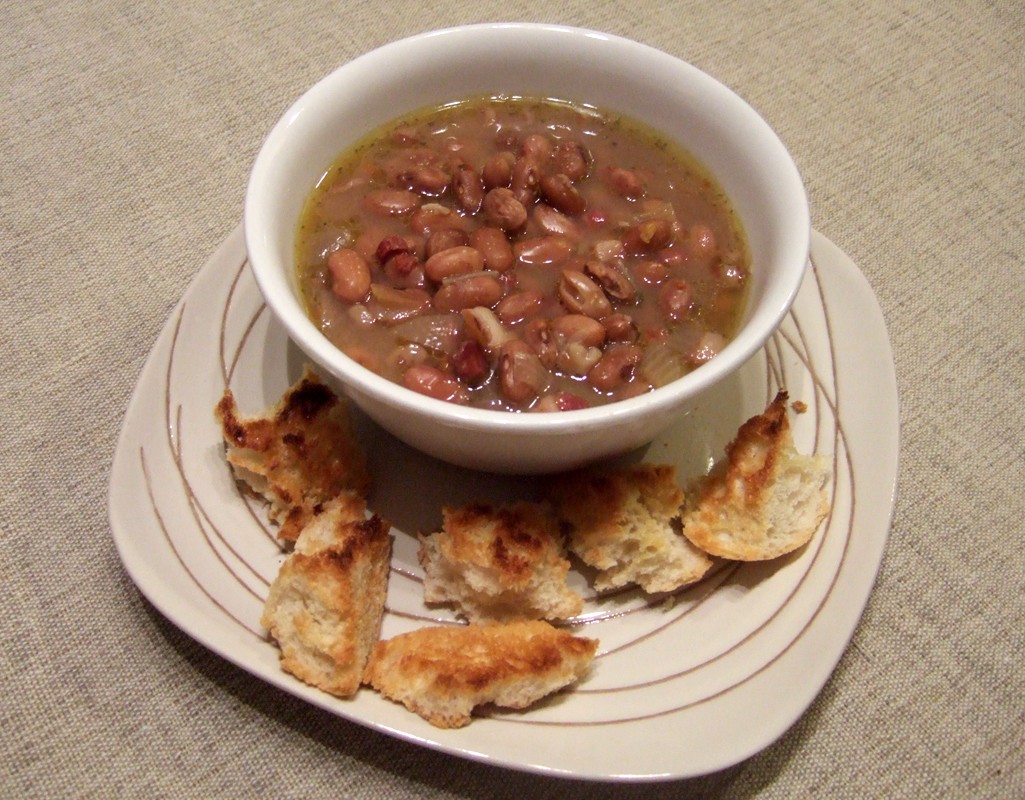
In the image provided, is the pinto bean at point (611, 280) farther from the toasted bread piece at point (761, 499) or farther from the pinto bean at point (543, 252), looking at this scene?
the toasted bread piece at point (761, 499)

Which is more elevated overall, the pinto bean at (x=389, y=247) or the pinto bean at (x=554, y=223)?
the pinto bean at (x=389, y=247)

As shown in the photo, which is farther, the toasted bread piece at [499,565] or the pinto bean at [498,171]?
the pinto bean at [498,171]

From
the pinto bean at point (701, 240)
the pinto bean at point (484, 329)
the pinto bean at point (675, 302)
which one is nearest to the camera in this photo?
the pinto bean at point (484, 329)

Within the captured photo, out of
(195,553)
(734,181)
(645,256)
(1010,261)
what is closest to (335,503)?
(195,553)

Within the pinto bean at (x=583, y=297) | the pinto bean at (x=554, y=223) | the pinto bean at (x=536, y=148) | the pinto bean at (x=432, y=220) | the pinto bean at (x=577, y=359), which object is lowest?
the pinto bean at (x=577, y=359)

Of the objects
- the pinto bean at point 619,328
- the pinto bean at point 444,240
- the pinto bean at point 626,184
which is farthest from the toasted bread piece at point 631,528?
the pinto bean at point 626,184

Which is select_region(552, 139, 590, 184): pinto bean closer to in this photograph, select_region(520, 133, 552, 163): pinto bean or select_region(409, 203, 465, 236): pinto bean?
select_region(520, 133, 552, 163): pinto bean

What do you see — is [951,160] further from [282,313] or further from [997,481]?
[282,313]
